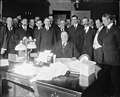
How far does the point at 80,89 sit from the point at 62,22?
3.46 meters

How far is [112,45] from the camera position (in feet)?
10.9

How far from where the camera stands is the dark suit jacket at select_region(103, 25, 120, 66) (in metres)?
3.32

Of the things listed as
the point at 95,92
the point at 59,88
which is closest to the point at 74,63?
the point at 95,92

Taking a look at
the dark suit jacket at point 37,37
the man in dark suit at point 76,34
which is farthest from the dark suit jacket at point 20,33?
the man in dark suit at point 76,34

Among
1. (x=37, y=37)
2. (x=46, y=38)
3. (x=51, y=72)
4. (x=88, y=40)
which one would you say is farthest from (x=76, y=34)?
(x=51, y=72)

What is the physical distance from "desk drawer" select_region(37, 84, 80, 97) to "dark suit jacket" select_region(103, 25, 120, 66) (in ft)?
6.91

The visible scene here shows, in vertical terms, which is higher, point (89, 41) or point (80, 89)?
point (89, 41)

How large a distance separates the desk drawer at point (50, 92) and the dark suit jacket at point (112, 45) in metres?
2.11

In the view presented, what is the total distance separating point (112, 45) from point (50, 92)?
2134 mm

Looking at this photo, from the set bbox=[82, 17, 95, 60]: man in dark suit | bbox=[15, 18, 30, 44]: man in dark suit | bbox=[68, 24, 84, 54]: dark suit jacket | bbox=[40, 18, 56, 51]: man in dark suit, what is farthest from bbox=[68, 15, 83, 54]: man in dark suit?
bbox=[15, 18, 30, 44]: man in dark suit

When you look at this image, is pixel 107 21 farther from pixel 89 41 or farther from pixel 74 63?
pixel 74 63

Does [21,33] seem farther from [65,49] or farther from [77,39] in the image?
[65,49]

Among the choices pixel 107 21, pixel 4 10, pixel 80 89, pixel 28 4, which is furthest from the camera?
pixel 28 4

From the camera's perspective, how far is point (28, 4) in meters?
7.20
